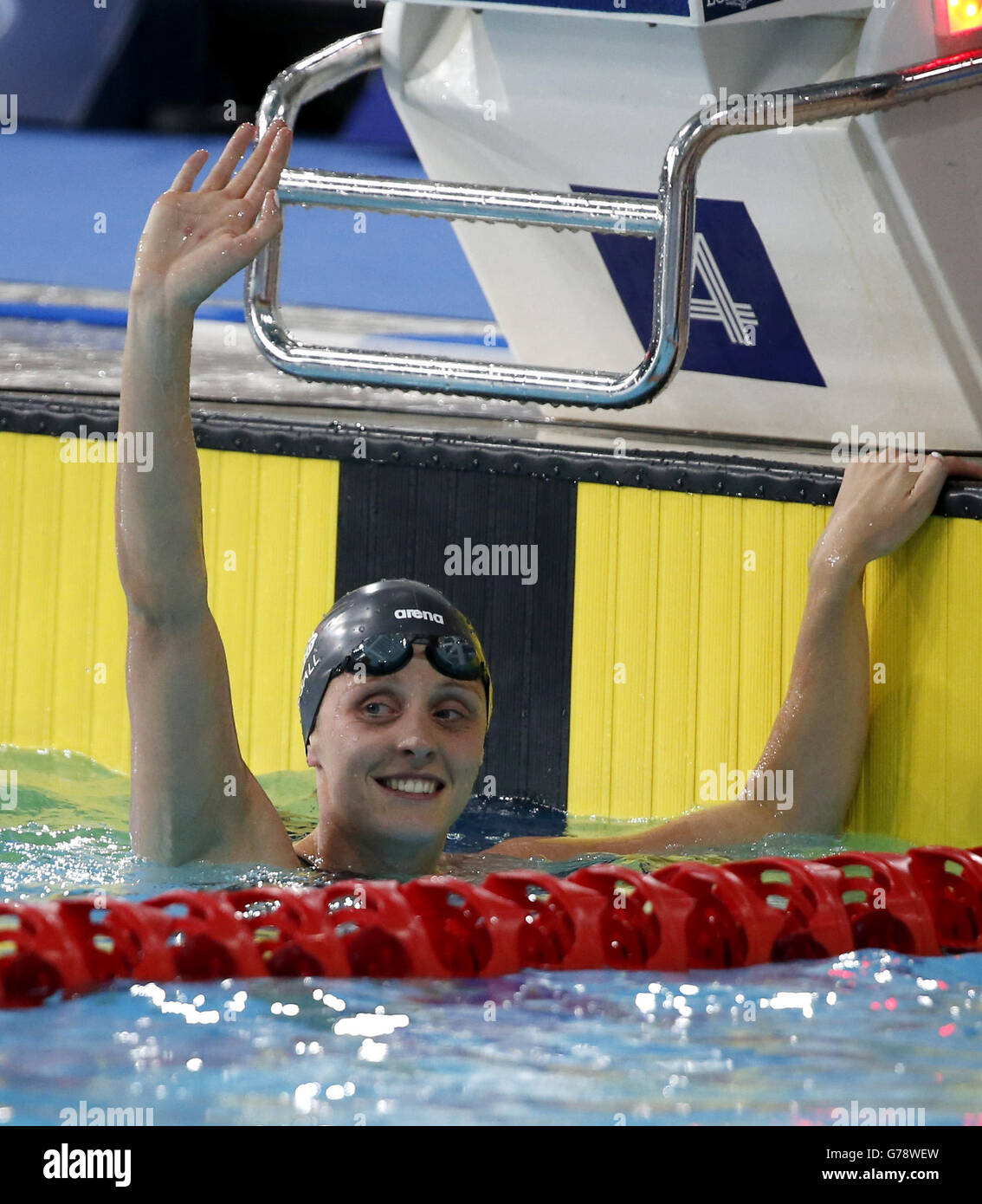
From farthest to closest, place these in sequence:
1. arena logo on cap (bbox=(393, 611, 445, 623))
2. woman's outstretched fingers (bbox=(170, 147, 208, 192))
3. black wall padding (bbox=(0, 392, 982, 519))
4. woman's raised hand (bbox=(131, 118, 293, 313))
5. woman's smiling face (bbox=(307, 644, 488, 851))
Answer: black wall padding (bbox=(0, 392, 982, 519)) < arena logo on cap (bbox=(393, 611, 445, 623)) < woman's smiling face (bbox=(307, 644, 488, 851)) < woman's outstretched fingers (bbox=(170, 147, 208, 192)) < woman's raised hand (bbox=(131, 118, 293, 313))

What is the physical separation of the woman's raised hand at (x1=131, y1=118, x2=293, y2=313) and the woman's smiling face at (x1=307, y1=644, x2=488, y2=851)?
2.35 ft

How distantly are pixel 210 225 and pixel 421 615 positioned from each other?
74cm

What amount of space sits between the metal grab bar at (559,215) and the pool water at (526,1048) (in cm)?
106

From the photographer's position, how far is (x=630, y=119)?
3.52 m

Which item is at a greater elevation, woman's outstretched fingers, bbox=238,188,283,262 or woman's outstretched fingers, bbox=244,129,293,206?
woman's outstretched fingers, bbox=244,129,293,206

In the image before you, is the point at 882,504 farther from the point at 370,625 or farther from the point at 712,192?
the point at 370,625

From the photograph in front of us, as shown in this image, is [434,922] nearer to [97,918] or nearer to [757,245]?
[97,918]

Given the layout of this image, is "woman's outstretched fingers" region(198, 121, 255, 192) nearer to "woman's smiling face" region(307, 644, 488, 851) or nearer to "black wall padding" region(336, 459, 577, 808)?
"woman's smiling face" region(307, 644, 488, 851)

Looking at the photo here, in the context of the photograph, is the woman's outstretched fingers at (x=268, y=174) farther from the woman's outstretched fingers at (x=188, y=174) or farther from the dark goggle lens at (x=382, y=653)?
the dark goggle lens at (x=382, y=653)

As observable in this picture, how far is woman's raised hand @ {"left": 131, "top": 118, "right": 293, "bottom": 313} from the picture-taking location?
2379 millimetres

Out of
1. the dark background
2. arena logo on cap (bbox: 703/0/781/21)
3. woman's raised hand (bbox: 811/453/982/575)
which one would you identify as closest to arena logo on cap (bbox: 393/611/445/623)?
woman's raised hand (bbox: 811/453/982/575)

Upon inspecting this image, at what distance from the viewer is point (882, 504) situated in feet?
10.5

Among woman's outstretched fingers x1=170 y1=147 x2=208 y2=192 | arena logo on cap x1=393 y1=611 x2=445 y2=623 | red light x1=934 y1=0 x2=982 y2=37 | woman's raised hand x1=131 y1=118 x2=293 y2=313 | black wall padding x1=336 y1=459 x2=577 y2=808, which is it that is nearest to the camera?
woman's raised hand x1=131 y1=118 x2=293 y2=313

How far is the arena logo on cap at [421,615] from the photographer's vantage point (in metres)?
2.88
